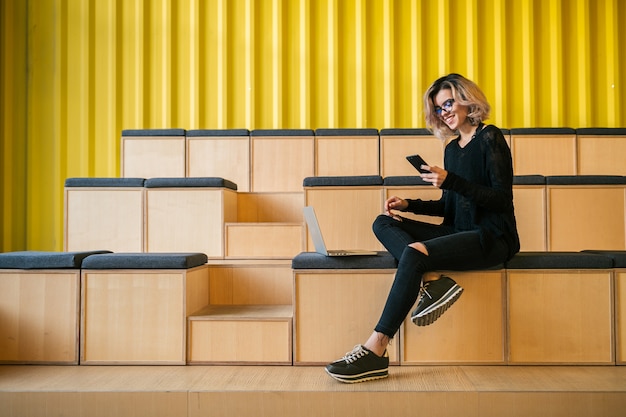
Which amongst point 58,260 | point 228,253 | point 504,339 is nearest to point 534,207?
point 504,339

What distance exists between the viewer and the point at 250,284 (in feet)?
7.44

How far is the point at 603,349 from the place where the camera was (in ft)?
5.96

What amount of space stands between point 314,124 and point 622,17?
2.06m

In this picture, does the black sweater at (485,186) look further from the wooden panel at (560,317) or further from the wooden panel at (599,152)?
the wooden panel at (599,152)

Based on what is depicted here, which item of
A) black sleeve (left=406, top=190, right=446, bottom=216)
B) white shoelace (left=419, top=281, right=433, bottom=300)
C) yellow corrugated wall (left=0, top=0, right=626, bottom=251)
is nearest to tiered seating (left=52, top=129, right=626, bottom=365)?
white shoelace (left=419, top=281, right=433, bottom=300)

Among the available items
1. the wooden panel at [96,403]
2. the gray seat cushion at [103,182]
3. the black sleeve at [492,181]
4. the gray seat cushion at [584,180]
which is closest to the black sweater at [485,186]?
the black sleeve at [492,181]

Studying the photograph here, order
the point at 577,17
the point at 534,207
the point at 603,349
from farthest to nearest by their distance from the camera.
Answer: the point at 577,17 < the point at 534,207 < the point at 603,349

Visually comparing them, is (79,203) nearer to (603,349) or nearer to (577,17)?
(603,349)

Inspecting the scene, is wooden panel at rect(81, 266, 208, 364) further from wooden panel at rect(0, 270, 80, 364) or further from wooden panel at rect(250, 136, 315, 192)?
wooden panel at rect(250, 136, 315, 192)

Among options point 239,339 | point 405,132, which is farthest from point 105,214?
point 405,132

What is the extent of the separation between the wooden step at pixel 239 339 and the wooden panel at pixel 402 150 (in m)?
1.45

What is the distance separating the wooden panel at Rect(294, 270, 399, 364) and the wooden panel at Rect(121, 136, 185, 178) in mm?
1516

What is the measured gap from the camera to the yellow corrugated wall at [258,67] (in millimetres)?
3430

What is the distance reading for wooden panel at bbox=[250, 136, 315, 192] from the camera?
311 centimetres
